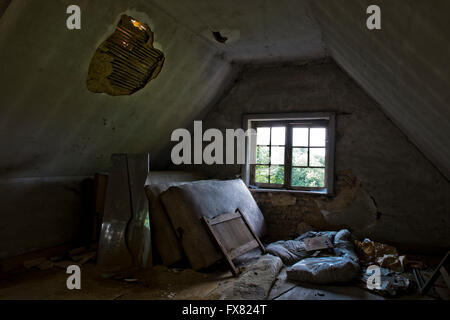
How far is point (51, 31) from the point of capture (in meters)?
2.58

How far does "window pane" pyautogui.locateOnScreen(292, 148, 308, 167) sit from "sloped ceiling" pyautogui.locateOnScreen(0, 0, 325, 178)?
Answer: 138 centimetres

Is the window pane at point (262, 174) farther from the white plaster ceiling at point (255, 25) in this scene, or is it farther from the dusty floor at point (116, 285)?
the dusty floor at point (116, 285)

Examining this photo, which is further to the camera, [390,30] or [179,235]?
[179,235]

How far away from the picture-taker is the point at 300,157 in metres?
5.05

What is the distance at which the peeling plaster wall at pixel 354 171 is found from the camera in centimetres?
432

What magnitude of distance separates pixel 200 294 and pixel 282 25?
9.58 ft

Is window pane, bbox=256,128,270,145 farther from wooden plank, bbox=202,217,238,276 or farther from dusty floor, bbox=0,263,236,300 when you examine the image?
dusty floor, bbox=0,263,236,300

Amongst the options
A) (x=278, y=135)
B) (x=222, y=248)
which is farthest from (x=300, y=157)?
(x=222, y=248)

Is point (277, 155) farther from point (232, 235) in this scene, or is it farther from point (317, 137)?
point (232, 235)

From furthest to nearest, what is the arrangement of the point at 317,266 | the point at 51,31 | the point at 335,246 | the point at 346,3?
the point at 335,246, the point at 317,266, the point at 51,31, the point at 346,3

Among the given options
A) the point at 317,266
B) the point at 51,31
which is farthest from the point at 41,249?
the point at 317,266

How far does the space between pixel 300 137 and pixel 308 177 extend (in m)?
0.62

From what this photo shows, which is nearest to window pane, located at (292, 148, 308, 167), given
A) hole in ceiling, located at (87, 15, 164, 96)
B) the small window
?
the small window

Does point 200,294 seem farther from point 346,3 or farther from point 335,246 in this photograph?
point 346,3
